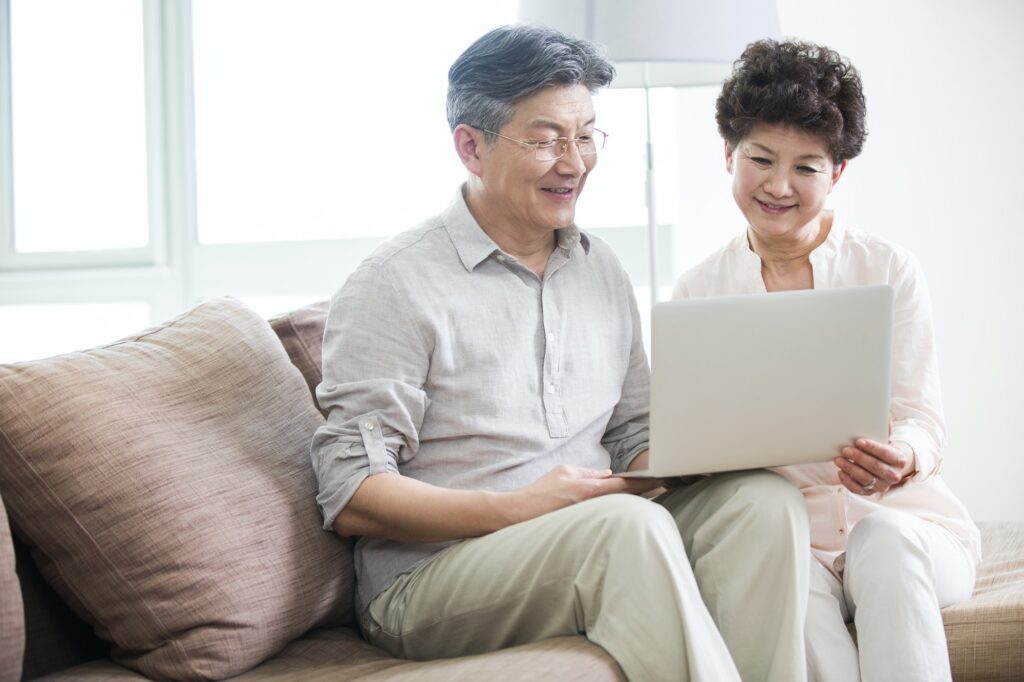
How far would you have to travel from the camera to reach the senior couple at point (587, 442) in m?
1.47

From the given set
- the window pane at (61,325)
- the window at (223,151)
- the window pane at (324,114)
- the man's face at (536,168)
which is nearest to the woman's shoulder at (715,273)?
the man's face at (536,168)

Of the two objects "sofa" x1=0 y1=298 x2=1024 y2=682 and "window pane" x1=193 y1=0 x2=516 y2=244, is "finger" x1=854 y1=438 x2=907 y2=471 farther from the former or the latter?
"window pane" x1=193 y1=0 x2=516 y2=244

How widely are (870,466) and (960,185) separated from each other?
1677 millimetres

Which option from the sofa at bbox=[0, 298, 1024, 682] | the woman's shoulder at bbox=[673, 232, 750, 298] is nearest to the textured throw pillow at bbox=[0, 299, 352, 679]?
the sofa at bbox=[0, 298, 1024, 682]

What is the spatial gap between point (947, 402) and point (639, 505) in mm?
1858

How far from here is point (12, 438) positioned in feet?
4.65

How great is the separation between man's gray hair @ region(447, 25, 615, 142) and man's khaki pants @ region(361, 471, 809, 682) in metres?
0.65

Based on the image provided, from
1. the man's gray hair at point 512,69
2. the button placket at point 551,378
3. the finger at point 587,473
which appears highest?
the man's gray hair at point 512,69

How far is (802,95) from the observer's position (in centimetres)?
188

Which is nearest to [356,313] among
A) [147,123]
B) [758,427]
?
[758,427]

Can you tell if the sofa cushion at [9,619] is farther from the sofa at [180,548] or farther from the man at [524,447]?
the man at [524,447]

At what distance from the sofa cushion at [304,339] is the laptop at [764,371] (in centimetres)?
70

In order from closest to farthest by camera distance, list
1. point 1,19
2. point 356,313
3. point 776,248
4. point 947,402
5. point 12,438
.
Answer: point 12,438
point 356,313
point 776,248
point 947,402
point 1,19

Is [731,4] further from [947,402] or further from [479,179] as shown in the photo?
[947,402]
